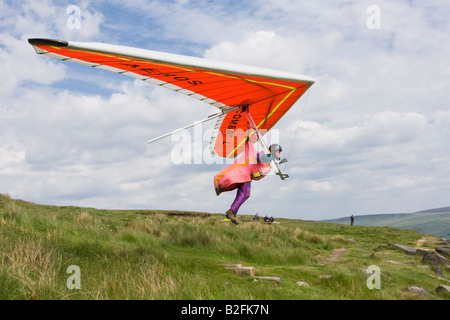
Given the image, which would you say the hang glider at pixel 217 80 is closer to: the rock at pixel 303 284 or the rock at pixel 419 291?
the rock at pixel 303 284

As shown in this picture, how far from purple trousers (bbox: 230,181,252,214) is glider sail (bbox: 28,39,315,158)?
106 cm

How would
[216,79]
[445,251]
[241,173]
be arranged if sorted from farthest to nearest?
[445,251] < [241,173] < [216,79]

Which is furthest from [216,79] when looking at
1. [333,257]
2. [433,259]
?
[433,259]

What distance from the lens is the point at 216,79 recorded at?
6109 mm

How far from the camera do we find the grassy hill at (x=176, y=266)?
207 inches

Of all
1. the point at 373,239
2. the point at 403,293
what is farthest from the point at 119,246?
the point at 373,239

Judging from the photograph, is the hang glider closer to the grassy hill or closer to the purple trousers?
the purple trousers

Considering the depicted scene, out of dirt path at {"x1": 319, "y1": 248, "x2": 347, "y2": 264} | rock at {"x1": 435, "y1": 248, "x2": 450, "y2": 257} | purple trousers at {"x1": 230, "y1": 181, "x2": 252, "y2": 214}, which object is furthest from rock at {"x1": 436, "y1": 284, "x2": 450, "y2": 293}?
rock at {"x1": 435, "y1": 248, "x2": 450, "y2": 257}

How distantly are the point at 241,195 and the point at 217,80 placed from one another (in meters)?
2.36

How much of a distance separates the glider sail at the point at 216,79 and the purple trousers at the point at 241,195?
41.6 inches

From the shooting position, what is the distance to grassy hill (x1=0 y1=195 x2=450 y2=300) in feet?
17.2

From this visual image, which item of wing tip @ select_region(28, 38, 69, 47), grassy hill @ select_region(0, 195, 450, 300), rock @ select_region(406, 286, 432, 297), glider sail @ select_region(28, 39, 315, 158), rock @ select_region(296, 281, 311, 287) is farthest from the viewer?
rock @ select_region(406, 286, 432, 297)

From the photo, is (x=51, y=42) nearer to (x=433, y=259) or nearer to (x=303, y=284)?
(x=303, y=284)
